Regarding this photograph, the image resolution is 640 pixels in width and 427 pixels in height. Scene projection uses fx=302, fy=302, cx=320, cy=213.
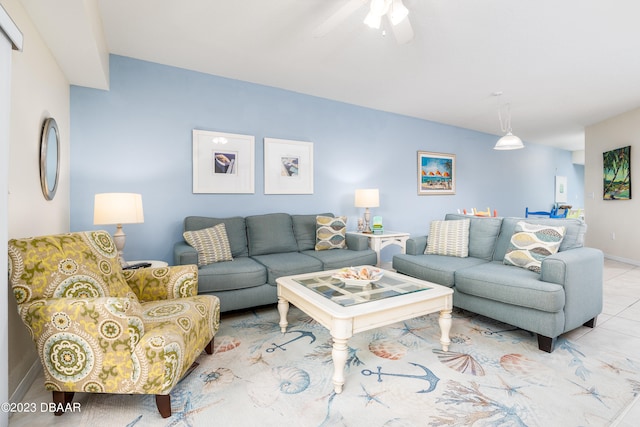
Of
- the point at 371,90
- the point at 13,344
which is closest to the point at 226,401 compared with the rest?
the point at 13,344

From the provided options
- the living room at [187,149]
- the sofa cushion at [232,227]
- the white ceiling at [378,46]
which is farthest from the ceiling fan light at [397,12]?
the sofa cushion at [232,227]

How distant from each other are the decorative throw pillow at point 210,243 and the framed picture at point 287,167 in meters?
0.96

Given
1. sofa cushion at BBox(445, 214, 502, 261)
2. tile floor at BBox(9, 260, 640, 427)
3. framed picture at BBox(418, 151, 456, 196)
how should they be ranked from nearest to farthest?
tile floor at BBox(9, 260, 640, 427), sofa cushion at BBox(445, 214, 502, 261), framed picture at BBox(418, 151, 456, 196)

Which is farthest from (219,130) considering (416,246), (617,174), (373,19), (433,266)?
(617,174)

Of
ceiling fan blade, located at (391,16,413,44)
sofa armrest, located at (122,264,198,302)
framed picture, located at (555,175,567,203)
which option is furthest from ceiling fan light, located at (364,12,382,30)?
framed picture, located at (555,175,567,203)

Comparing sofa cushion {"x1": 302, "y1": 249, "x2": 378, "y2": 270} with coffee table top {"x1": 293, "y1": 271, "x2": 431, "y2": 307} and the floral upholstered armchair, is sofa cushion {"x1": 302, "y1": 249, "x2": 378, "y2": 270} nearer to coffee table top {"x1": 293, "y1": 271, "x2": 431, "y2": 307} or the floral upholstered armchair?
coffee table top {"x1": 293, "y1": 271, "x2": 431, "y2": 307}

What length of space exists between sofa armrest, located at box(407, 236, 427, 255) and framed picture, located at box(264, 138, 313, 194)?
1.50 metres

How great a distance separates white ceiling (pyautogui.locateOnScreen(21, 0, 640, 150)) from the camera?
2.22m

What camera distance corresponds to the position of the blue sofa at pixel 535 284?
6.71ft

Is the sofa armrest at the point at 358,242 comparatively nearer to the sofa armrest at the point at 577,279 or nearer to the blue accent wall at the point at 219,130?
the blue accent wall at the point at 219,130

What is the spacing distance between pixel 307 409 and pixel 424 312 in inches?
37.0

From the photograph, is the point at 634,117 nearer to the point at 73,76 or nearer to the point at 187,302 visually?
the point at 187,302

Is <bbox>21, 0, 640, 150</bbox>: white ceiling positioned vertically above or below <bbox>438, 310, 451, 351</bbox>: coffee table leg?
above

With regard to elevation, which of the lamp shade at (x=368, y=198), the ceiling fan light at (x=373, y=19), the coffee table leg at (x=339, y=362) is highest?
the ceiling fan light at (x=373, y=19)
